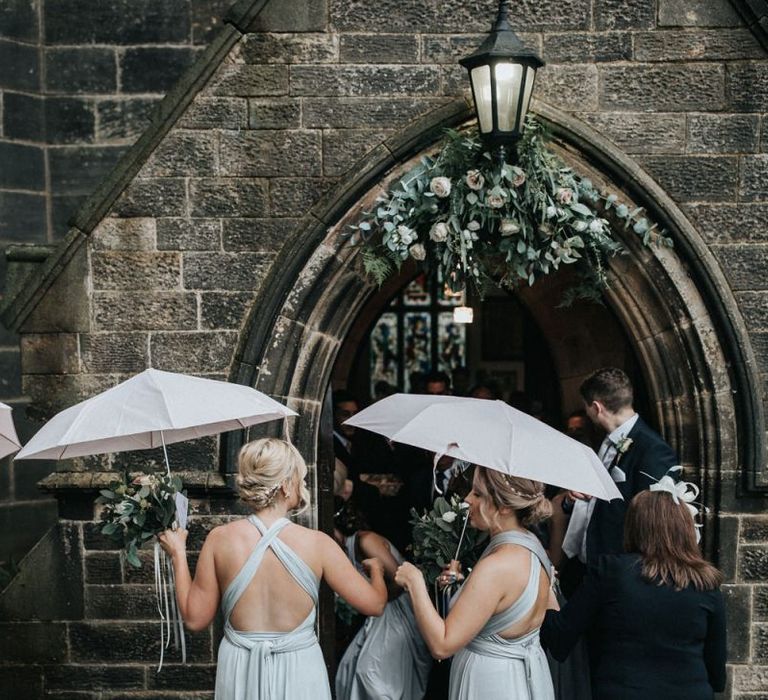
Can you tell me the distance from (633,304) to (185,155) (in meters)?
2.63

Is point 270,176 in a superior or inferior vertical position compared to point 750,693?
superior

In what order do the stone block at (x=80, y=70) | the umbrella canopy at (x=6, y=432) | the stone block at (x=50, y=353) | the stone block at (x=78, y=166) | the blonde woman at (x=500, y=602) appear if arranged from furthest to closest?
the stone block at (x=78, y=166), the stone block at (x=80, y=70), the stone block at (x=50, y=353), the umbrella canopy at (x=6, y=432), the blonde woman at (x=500, y=602)

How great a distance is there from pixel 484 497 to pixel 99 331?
272 cm

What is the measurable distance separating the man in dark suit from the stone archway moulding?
69 cm

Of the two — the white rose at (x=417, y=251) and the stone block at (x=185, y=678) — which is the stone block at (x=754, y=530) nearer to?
the white rose at (x=417, y=251)

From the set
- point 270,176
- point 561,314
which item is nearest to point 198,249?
point 270,176

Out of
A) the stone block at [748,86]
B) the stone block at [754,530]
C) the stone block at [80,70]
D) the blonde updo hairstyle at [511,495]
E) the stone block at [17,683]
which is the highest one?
the stone block at [80,70]

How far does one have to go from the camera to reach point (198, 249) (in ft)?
17.3

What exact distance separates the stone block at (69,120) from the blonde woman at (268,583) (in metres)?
4.59

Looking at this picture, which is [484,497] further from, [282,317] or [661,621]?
[282,317]

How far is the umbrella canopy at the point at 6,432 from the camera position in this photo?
12.6ft


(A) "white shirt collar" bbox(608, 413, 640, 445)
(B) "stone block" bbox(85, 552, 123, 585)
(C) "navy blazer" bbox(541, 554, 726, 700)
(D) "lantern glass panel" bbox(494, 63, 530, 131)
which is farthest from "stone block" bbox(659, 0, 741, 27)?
(B) "stone block" bbox(85, 552, 123, 585)

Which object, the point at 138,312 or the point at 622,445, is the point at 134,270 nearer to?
the point at 138,312

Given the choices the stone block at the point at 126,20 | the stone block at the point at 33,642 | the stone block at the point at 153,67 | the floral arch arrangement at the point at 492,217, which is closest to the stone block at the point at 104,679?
Answer: the stone block at the point at 33,642
